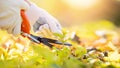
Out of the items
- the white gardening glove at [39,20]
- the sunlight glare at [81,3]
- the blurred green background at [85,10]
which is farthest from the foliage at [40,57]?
the sunlight glare at [81,3]

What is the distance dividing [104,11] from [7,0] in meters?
5.41

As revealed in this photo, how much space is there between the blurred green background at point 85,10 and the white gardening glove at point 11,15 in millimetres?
Answer: 4629

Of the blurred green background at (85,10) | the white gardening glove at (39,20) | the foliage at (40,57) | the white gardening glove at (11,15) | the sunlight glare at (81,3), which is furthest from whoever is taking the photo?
the sunlight glare at (81,3)

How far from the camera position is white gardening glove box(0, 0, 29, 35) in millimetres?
1863

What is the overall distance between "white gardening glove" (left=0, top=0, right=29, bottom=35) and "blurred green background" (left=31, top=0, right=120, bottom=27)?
15.2 ft

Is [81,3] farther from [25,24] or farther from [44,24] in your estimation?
[25,24]

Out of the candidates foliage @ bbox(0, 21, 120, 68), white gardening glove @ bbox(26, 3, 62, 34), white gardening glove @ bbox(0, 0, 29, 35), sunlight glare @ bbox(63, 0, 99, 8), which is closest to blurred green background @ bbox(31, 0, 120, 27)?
sunlight glare @ bbox(63, 0, 99, 8)

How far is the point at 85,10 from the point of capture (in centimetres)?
738

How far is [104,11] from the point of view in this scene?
7215 mm

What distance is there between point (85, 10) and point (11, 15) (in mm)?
5546

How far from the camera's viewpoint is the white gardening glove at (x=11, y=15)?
1863 millimetres

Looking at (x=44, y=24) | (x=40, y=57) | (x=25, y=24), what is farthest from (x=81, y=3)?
(x=40, y=57)

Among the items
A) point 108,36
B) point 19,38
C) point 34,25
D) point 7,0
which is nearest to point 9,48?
point 19,38

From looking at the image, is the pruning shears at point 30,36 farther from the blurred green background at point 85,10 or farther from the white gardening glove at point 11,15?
the blurred green background at point 85,10
